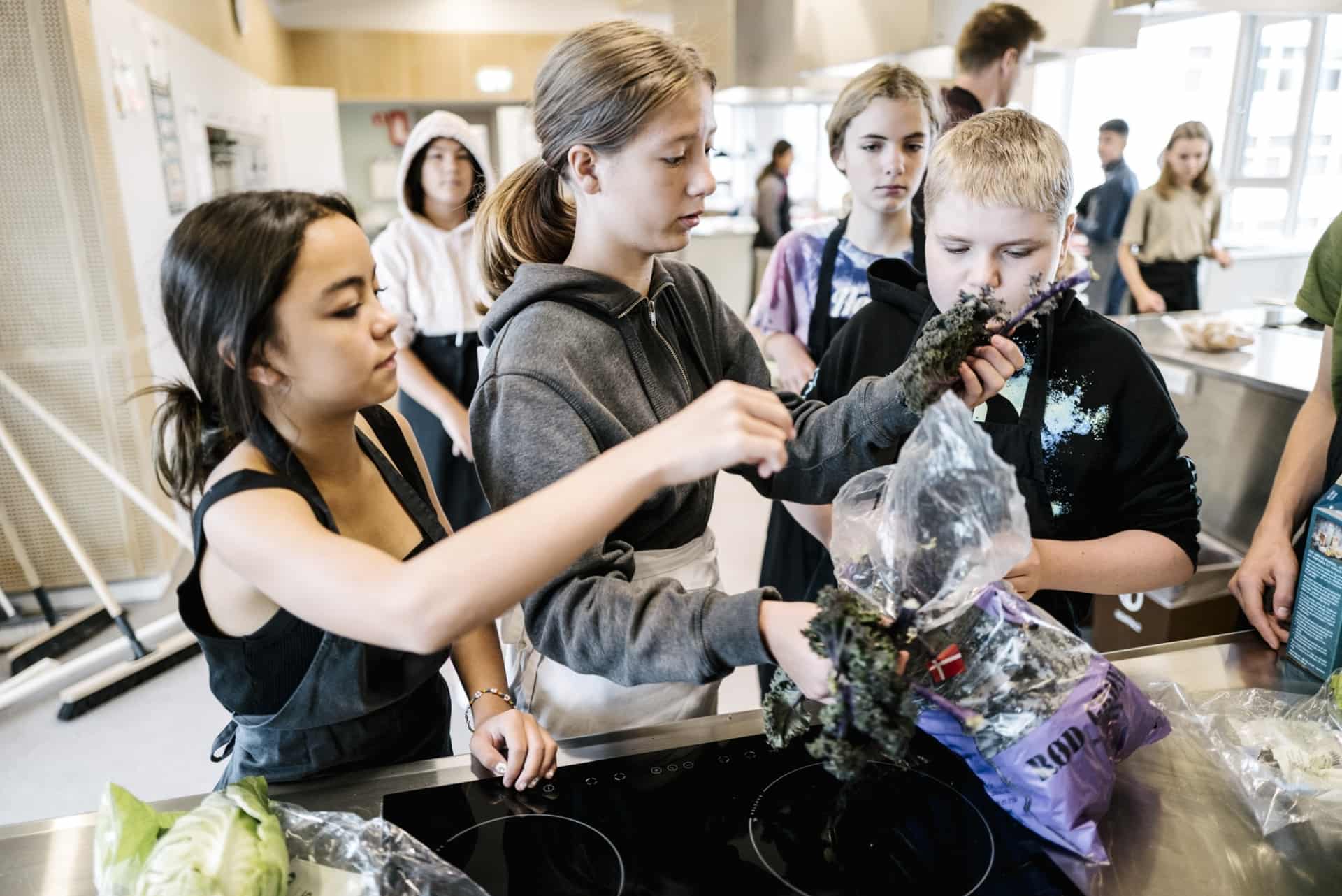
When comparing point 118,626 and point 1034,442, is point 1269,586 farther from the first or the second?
point 118,626

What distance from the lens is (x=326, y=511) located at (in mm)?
817

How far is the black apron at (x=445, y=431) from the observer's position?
2.37m

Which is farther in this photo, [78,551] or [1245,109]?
[1245,109]

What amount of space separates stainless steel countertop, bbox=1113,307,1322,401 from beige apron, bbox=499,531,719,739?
1136mm

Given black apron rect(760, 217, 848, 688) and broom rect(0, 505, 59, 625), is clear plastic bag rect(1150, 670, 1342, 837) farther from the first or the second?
broom rect(0, 505, 59, 625)

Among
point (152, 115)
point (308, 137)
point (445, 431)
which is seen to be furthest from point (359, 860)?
point (308, 137)

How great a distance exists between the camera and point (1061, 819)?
2.27ft

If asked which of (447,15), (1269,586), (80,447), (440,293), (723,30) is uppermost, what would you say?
(447,15)

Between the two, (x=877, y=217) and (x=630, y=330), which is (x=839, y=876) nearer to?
(x=630, y=330)

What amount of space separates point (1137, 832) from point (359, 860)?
620 mm

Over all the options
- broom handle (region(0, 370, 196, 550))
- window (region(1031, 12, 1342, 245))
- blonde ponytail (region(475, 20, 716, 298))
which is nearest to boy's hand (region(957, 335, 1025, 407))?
blonde ponytail (region(475, 20, 716, 298))

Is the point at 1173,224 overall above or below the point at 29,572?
above

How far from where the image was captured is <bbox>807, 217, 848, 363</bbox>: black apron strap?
1.89 metres

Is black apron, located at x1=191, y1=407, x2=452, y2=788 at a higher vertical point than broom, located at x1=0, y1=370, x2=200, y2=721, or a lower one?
higher
